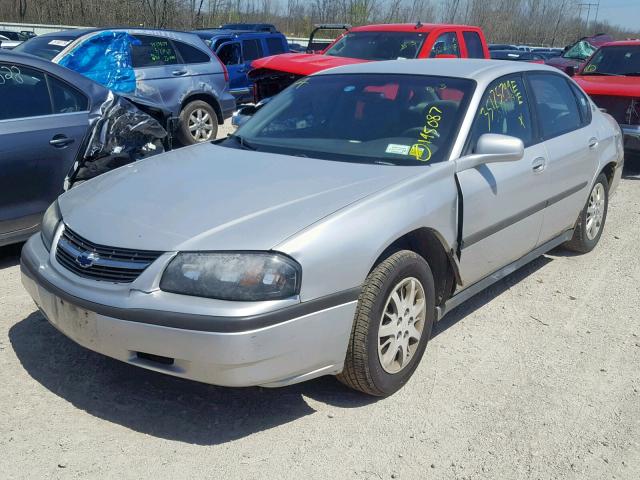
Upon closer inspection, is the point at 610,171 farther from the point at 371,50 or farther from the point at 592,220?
the point at 371,50

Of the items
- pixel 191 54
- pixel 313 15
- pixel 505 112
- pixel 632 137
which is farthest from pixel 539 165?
pixel 313 15

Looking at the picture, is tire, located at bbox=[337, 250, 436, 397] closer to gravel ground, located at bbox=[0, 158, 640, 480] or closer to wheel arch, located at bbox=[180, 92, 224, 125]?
gravel ground, located at bbox=[0, 158, 640, 480]

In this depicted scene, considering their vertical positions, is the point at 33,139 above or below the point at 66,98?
below

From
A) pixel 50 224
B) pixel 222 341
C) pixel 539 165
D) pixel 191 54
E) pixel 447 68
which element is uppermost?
pixel 447 68

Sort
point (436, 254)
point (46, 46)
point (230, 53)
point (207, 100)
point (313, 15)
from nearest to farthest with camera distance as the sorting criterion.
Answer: point (436, 254), point (46, 46), point (207, 100), point (230, 53), point (313, 15)

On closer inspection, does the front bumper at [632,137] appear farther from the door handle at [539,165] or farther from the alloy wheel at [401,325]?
the alloy wheel at [401,325]

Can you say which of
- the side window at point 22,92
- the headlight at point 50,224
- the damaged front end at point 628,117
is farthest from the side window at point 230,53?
the headlight at point 50,224

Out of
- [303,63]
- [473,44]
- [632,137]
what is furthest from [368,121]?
[473,44]

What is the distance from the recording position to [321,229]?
2.88 meters

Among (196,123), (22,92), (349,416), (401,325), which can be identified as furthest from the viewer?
(196,123)

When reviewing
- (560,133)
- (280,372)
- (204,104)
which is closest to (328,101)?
(560,133)

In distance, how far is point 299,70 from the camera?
364 inches

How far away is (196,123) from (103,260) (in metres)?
→ 7.32

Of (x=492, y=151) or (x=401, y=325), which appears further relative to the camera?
(x=492, y=151)
